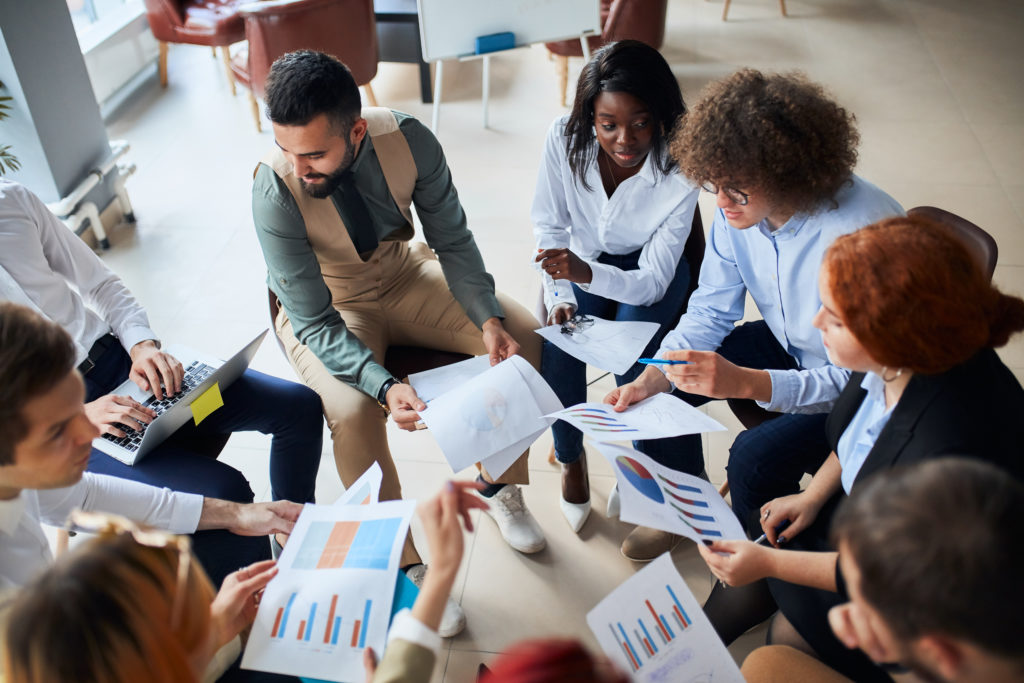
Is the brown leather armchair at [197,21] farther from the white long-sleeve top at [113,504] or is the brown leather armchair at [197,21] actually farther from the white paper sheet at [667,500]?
the white paper sheet at [667,500]

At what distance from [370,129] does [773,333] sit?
130 cm

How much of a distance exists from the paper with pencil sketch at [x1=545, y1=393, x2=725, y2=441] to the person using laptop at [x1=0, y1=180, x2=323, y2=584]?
2.63 feet

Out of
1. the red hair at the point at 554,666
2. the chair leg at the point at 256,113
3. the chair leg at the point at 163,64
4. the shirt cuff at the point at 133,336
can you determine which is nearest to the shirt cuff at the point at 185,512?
the shirt cuff at the point at 133,336

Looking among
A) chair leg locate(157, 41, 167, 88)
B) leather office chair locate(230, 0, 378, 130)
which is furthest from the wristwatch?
chair leg locate(157, 41, 167, 88)

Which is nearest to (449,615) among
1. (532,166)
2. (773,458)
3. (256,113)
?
(773,458)

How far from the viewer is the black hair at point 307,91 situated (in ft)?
6.52

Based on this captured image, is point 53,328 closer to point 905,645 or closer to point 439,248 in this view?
point 439,248

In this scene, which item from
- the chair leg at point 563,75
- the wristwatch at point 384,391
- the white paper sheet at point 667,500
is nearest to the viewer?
the white paper sheet at point 667,500

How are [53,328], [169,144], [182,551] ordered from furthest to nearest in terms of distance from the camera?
[169,144]
[53,328]
[182,551]

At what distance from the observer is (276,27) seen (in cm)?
382

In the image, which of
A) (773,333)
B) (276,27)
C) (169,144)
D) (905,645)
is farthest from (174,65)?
(905,645)

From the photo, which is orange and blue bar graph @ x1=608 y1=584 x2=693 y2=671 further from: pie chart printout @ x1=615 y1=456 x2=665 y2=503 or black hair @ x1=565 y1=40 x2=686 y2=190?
black hair @ x1=565 y1=40 x2=686 y2=190

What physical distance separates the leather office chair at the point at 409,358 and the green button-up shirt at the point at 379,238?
0.43 feet

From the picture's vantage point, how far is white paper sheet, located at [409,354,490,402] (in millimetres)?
2162
